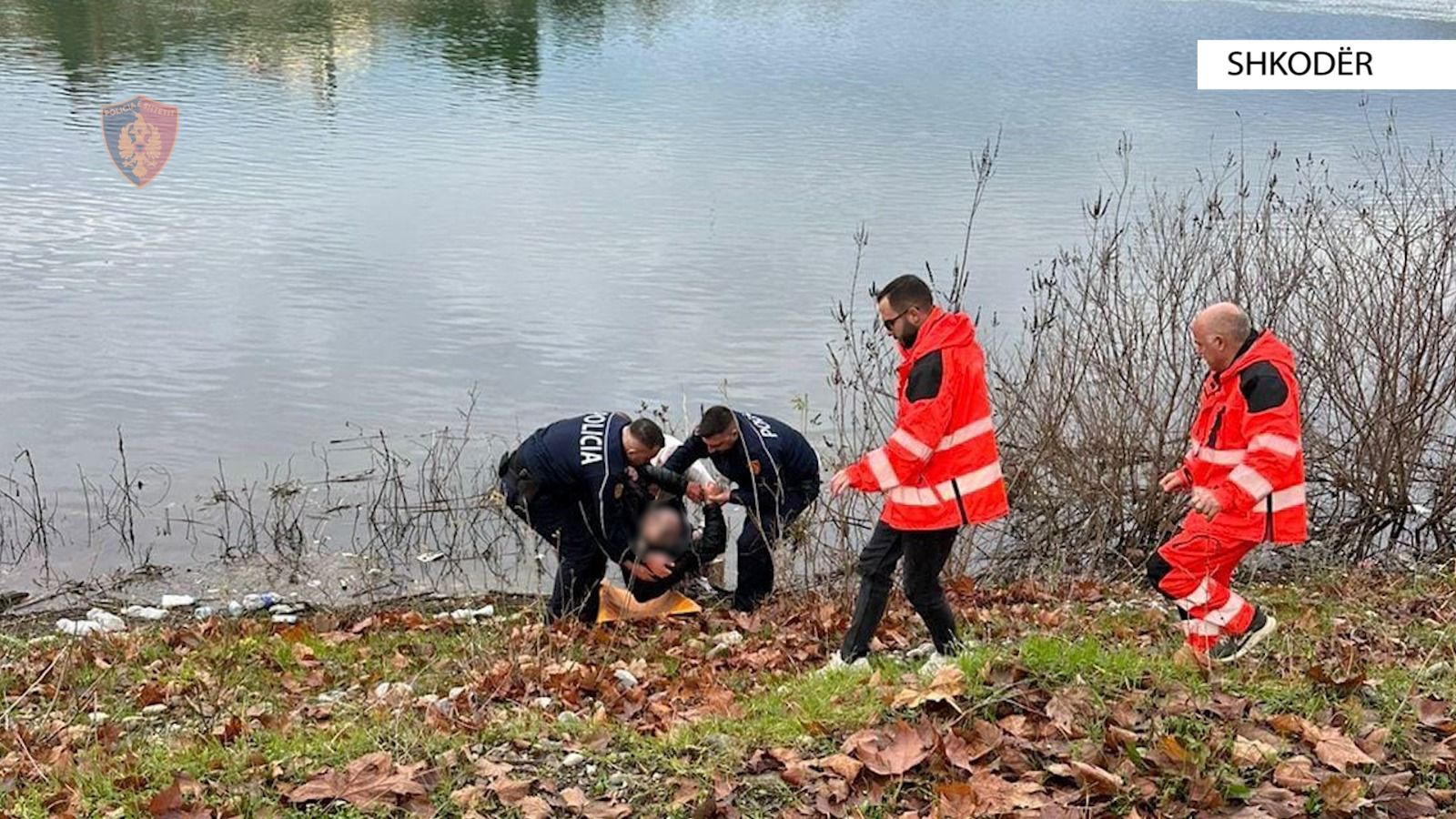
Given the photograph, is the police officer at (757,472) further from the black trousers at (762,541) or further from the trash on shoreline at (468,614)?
the trash on shoreline at (468,614)

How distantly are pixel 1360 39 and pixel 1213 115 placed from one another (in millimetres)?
7969

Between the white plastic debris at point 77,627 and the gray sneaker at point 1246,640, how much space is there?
21.0 feet

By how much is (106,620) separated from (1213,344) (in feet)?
23.6

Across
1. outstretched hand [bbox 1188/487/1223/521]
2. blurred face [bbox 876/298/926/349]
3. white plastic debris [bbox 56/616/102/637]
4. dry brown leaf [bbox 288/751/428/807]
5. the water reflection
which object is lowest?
white plastic debris [bbox 56/616/102/637]

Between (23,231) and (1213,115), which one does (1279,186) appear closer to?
(1213,115)

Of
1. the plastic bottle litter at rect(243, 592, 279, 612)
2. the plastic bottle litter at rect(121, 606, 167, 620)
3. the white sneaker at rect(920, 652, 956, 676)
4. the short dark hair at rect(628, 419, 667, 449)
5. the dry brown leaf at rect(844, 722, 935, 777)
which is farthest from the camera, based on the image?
the plastic bottle litter at rect(243, 592, 279, 612)

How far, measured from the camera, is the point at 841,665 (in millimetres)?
6688

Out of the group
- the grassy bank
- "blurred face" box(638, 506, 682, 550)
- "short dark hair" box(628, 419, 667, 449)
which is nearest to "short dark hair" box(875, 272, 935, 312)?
the grassy bank

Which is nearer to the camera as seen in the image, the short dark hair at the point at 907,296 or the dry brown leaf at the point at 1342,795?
the dry brown leaf at the point at 1342,795

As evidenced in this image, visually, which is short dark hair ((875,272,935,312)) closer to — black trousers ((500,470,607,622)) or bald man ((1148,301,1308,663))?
bald man ((1148,301,1308,663))

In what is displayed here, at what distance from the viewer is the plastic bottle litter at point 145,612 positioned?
385 inches

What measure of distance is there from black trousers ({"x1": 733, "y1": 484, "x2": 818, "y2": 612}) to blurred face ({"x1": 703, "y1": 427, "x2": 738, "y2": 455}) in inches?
19.8

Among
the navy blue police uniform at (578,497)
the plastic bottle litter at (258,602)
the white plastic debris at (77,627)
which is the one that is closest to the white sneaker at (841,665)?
the navy blue police uniform at (578,497)

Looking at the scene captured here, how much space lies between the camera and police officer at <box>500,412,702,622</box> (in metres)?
8.27
